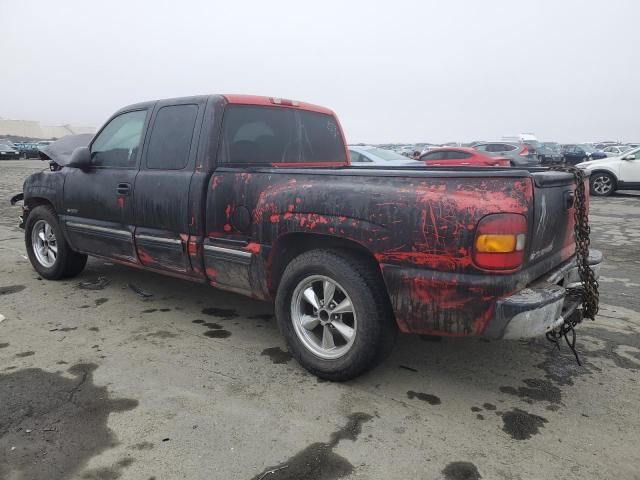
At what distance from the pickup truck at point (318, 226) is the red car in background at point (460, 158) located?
1042cm

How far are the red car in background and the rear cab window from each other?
9.98 metres

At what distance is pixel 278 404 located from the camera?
2811 mm

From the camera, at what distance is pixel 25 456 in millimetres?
2338

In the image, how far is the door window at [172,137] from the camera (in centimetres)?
380

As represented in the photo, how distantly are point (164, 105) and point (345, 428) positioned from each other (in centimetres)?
290

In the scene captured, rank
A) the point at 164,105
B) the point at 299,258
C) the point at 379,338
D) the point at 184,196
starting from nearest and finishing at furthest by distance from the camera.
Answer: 1. the point at 379,338
2. the point at 299,258
3. the point at 184,196
4. the point at 164,105

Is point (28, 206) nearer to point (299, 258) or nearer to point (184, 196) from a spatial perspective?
point (184, 196)

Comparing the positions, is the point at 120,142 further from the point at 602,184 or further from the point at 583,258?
the point at 602,184

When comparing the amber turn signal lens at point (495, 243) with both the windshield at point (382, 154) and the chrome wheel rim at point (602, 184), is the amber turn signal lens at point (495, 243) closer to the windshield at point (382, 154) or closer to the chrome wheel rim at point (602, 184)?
the windshield at point (382, 154)

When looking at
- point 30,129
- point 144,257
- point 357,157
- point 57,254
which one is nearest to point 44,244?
point 57,254

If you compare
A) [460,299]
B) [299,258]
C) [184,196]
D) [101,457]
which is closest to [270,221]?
[299,258]

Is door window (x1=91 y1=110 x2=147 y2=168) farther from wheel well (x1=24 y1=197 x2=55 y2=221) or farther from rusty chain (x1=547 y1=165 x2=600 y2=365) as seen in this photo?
rusty chain (x1=547 y1=165 x2=600 y2=365)

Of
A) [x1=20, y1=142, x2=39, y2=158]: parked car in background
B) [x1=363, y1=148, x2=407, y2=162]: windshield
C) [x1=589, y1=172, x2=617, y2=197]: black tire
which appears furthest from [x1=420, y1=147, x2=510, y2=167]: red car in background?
[x1=20, y1=142, x2=39, y2=158]: parked car in background

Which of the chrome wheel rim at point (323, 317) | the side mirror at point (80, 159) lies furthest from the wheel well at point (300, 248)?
the side mirror at point (80, 159)
